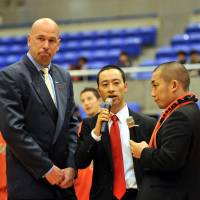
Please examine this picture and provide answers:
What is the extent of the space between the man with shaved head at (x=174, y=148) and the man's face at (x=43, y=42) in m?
0.72

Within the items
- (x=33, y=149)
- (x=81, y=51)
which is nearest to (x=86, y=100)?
(x=33, y=149)

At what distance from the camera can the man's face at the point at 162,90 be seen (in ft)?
9.78

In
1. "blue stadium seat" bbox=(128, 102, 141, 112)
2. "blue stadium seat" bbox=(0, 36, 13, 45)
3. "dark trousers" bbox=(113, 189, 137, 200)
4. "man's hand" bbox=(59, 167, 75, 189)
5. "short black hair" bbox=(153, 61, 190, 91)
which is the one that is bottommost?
"blue stadium seat" bbox=(128, 102, 141, 112)

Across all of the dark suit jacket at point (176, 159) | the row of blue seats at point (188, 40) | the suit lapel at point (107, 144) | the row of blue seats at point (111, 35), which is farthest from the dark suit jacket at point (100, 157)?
the row of blue seats at point (111, 35)

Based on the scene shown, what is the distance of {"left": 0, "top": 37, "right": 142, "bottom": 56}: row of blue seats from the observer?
480 inches

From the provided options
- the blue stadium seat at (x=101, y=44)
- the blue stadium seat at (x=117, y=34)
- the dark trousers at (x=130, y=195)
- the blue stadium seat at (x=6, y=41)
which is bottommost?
the dark trousers at (x=130, y=195)

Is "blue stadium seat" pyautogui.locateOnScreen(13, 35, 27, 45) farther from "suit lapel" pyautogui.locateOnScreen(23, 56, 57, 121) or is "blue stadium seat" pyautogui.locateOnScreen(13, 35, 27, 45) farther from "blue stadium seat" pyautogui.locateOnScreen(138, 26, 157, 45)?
"suit lapel" pyautogui.locateOnScreen(23, 56, 57, 121)

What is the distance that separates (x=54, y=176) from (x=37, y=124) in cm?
32

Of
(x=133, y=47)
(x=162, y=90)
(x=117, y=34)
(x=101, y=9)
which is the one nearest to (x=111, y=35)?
(x=117, y=34)

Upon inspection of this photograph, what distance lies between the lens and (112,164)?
127 inches

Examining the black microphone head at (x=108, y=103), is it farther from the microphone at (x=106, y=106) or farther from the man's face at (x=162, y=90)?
the man's face at (x=162, y=90)

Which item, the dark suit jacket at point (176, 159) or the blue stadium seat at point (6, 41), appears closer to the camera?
the dark suit jacket at point (176, 159)

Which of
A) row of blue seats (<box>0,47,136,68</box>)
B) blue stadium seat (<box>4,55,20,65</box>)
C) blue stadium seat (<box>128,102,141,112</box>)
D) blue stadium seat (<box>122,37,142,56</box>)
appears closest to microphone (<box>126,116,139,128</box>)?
blue stadium seat (<box>128,102,141,112</box>)

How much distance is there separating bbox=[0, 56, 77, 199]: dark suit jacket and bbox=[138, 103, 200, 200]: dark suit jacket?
56cm
